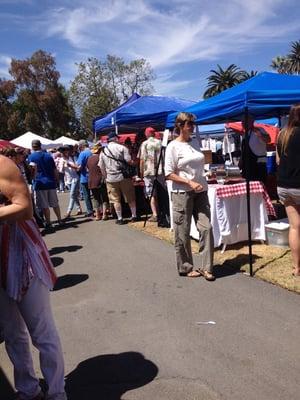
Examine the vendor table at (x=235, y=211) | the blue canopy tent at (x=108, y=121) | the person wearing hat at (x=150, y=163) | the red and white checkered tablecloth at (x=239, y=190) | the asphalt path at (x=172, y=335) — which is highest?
the blue canopy tent at (x=108, y=121)

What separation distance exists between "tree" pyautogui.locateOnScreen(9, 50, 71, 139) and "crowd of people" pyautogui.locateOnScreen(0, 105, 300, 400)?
37143 mm

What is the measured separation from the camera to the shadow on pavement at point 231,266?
545 cm

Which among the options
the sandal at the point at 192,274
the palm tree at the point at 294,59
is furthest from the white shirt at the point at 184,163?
the palm tree at the point at 294,59

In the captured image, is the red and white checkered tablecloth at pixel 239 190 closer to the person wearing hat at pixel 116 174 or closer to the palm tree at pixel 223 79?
the person wearing hat at pixel 116 174

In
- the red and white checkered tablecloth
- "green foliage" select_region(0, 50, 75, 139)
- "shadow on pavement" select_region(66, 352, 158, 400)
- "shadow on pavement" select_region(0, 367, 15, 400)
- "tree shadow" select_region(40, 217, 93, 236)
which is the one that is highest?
"green foliage" select_region(0, 50, 75, 139)

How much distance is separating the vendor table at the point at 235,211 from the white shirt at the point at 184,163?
1.22 m

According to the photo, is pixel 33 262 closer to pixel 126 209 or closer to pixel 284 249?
pixel 284 249

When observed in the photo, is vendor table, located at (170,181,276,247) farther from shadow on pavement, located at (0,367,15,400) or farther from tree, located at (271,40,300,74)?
tree, located at (271,40,300,74)

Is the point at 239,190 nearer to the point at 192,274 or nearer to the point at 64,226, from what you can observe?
the point at 192,274

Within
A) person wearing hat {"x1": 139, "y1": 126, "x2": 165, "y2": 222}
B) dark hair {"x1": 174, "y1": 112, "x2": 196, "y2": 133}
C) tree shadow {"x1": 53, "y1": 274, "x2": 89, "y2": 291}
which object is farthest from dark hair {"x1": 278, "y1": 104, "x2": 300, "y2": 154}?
person wearing hat {"x1": 139, "y1": 126, "x2": 165, "y2": 222}

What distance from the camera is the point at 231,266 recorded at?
571 centimetres

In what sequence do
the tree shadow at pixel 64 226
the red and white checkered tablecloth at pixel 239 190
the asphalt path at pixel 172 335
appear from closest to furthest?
the asphalt path at pixel 172 335 → the red and white checkered tablecloth at pixel 239 190 → the tree shadow at pixel 64 226

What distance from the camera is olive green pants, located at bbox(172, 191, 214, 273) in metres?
5.17

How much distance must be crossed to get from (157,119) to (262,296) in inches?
274
